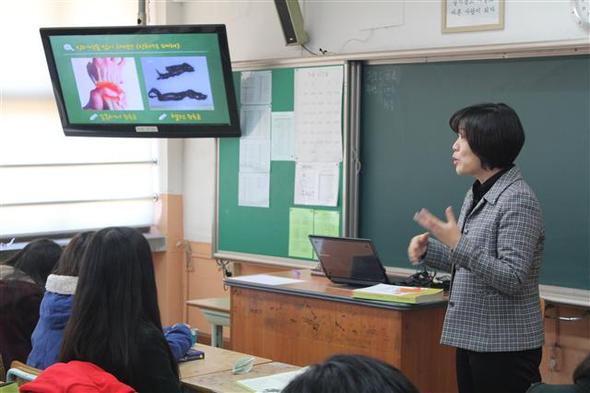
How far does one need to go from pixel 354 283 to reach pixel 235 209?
6.24 feet

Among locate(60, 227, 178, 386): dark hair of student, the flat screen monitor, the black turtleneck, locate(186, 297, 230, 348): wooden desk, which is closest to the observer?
A: locate(60, 227, 178, 386): dark hair of student

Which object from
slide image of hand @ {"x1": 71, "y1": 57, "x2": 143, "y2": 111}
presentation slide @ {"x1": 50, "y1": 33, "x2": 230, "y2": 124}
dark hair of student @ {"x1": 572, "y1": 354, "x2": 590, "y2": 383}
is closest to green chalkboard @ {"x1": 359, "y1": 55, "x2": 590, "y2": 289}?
presentation slide @ {"x1": 50, "y1": 33, "x2": 230, "y2": 124}

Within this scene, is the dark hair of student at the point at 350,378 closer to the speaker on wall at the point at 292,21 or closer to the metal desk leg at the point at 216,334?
the metal desk leg at the point at 216,334

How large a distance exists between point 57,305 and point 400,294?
146 centimetres

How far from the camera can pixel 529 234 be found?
302 cm

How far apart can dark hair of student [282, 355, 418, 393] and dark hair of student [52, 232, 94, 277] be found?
72.7 inches

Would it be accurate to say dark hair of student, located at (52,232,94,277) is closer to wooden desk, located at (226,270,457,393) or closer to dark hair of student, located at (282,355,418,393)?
wooden desk, located at (226,270,457,393)

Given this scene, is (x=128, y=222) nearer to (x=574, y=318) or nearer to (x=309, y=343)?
(x=309, y=343)

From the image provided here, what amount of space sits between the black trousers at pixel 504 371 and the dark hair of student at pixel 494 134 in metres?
0.65

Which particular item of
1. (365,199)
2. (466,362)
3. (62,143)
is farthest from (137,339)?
(62,143)

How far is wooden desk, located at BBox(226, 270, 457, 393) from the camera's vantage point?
3871 mm

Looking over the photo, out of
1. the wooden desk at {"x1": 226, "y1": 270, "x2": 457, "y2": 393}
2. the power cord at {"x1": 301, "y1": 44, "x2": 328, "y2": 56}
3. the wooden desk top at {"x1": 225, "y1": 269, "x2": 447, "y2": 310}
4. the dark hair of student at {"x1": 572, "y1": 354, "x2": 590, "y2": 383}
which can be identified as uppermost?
the power cord at {"x1": 301, "y1": 44, "x2": 328, "y2": 56}

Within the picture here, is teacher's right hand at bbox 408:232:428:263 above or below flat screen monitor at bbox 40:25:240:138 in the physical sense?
below

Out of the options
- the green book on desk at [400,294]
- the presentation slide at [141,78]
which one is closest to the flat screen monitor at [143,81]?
the presentation slide at [141,78]
